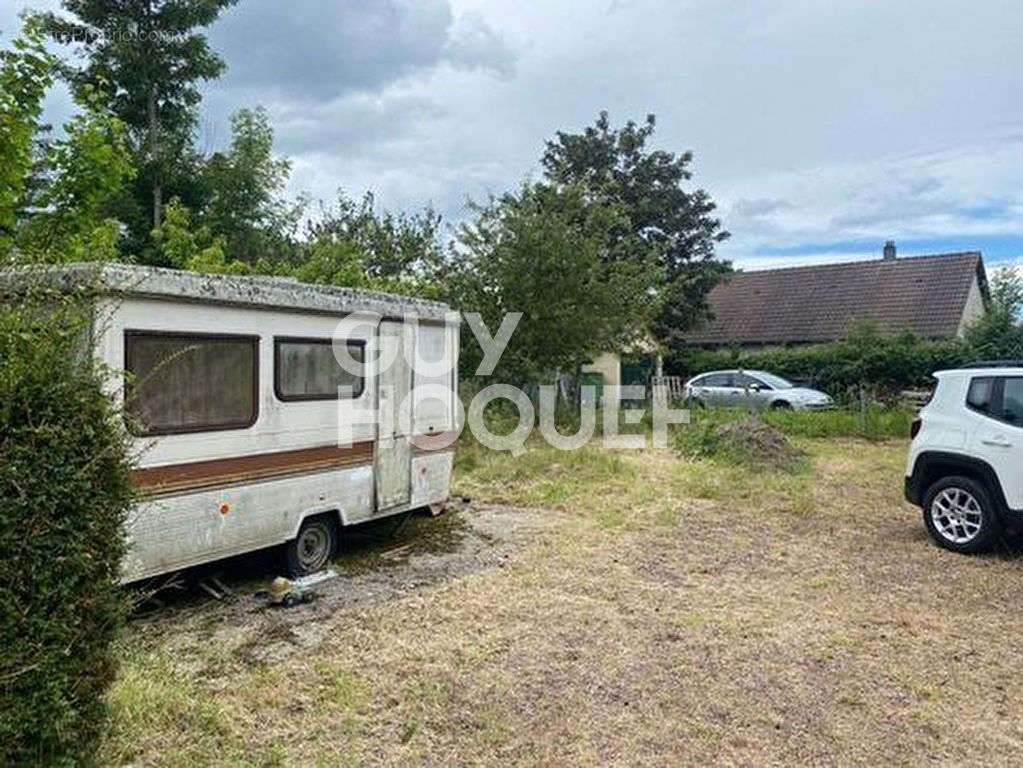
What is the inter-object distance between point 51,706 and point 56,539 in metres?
0.57

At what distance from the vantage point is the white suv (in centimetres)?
683

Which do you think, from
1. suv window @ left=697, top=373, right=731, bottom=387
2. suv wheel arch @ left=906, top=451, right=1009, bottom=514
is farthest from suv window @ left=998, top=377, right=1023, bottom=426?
suv window @ left=697, top=373, right=731, bottom=387

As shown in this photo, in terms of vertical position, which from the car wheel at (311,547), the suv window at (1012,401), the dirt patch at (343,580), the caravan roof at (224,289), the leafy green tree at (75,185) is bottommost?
the dirt patch at (343,580)

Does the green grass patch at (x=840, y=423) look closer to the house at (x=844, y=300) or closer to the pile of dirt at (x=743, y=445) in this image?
the pile of dirt at (x=743, y=445)

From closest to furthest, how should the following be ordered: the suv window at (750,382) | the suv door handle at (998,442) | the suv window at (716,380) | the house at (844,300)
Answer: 1. the suv door handle at (998,442)
2. the suv window at (750,382)
3. the suv window at (716,380)
4. the house at (844,300)

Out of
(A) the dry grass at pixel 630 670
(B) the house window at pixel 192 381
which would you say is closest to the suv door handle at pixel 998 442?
(A) the dry grass at pixel 630 670

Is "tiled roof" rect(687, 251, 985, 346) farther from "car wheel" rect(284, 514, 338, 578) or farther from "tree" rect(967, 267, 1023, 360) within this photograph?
"car wheel" rect(284, 514, 338, 578)

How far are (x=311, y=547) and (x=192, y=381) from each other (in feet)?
6.37

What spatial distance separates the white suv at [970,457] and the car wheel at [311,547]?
17.9ft

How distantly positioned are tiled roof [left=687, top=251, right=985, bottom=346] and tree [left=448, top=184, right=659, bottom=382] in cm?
1364

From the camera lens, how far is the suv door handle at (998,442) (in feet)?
22.3

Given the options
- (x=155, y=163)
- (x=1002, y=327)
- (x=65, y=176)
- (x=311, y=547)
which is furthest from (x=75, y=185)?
(x=1002, y=327)

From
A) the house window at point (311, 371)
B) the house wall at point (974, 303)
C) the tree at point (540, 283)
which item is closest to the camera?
the house window at point (311, 371)

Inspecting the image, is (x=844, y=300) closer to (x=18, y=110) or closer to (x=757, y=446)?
(x=757, y=446)
